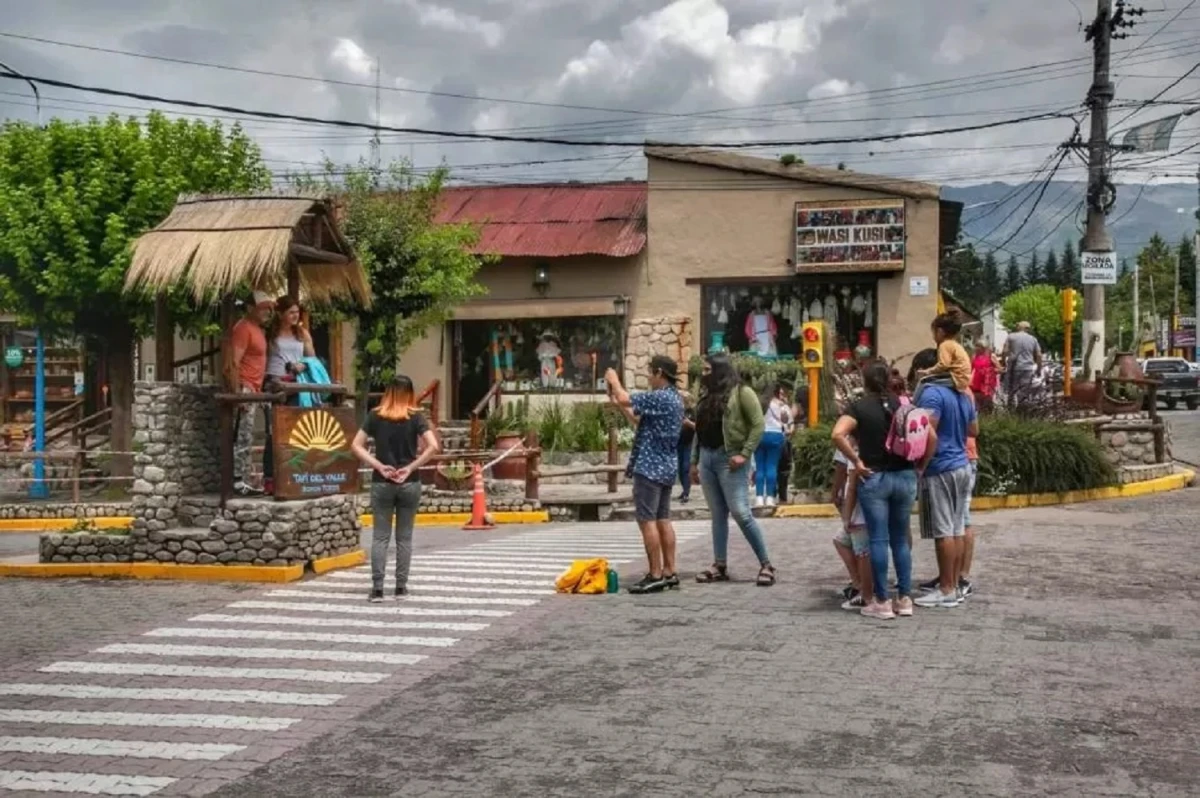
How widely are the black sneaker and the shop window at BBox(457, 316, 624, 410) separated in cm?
1685

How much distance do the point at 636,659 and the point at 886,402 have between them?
273cm

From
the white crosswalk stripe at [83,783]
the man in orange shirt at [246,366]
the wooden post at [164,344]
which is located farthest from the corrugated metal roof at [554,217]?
the white crosswalk stripe at [83,783]

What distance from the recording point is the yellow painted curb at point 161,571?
12.7 m

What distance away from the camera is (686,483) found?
19828mm

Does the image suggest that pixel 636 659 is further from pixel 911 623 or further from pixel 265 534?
pixel 265 534

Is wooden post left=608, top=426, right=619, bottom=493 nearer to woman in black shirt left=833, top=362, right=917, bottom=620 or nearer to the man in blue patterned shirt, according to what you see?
the man in blue patterned shirt

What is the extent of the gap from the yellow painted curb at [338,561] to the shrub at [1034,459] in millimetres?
8567

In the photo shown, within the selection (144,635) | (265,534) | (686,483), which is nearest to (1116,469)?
(686,483)

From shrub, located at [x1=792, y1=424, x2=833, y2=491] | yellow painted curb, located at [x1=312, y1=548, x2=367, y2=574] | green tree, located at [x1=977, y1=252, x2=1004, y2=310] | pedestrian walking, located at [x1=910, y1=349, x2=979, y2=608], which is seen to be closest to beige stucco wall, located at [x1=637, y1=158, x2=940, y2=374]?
shrub, located at [x1=792, y1=424, x2=833, y2=491]

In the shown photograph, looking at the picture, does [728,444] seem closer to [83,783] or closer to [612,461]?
[83,783]

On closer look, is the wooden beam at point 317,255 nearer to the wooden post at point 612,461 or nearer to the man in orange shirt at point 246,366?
the man in orange shirt at point 246,366

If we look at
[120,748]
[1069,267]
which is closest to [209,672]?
[120,748]

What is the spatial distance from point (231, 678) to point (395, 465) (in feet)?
9.57

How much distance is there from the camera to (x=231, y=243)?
41.9 ft
